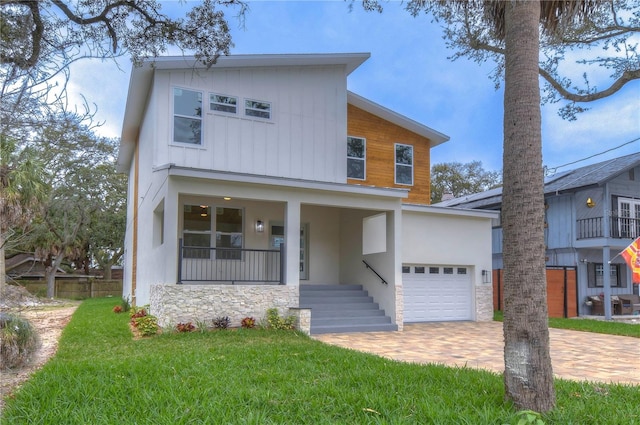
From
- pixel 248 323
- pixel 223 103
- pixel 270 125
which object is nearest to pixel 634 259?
pixel 270 125

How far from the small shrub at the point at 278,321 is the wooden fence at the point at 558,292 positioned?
9251 millimetres

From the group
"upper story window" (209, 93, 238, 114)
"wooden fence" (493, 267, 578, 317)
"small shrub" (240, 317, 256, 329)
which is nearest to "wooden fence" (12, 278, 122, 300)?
"upper story window" (209, 93, 238, 114)

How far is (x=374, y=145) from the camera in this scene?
15734 mm

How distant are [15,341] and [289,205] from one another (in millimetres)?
6444

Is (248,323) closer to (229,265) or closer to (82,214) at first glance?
(229,265)

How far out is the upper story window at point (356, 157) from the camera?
15258 mm

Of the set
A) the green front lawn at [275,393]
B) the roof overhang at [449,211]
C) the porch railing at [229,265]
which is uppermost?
the roof overhang at [449,211]

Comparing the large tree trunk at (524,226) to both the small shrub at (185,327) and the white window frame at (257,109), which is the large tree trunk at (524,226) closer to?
the small shrub at (185,327)

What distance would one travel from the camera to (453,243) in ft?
50.1

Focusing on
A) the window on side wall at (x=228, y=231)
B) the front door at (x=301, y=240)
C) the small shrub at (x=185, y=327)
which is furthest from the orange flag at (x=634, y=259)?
the small shrub at (x=185, y=327)

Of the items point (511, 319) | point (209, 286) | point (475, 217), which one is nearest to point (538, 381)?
point (511, 319)

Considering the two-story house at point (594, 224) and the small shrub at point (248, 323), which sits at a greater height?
the two-story house at point (594, 224)

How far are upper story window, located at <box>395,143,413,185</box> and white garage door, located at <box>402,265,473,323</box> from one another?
10.1 feet

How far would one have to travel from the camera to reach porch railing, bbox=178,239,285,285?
13.1 m
